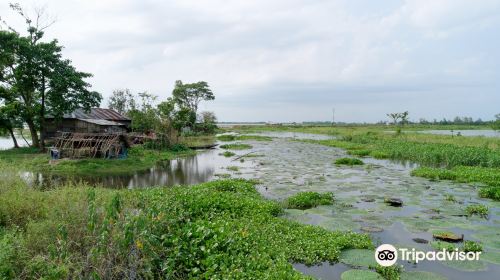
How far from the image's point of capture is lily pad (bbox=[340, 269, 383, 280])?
6680mm

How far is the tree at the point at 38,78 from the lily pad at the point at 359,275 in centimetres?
2528

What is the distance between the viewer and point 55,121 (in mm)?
27703

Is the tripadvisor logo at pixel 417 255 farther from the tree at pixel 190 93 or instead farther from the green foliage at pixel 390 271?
the tree at pixel 190 93

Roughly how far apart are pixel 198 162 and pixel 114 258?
68.4 ft

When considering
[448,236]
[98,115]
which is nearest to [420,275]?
[448,236]

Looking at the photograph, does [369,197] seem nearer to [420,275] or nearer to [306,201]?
[306,201]

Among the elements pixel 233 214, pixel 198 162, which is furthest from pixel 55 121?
pixel 233 214

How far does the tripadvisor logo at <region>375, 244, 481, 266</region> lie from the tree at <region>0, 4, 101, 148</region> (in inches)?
1000

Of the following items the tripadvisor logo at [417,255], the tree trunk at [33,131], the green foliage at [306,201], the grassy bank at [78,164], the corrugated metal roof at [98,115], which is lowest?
the tripadvisor logo at [417,255]

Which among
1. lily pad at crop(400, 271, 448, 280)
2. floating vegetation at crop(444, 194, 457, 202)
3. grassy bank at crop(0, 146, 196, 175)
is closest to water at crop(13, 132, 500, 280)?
floating vegetation at crop(444, 194, 457, 202)

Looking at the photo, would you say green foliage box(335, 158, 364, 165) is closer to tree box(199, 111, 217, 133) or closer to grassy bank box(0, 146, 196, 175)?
grassy bank box(0, 146, 196, 175)

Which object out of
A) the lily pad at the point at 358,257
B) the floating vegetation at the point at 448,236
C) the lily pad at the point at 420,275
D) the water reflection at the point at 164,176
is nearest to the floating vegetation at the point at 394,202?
the floating vegetation at the point at 448,236

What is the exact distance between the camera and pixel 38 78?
2584 cm

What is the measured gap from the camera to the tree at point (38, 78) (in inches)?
969
